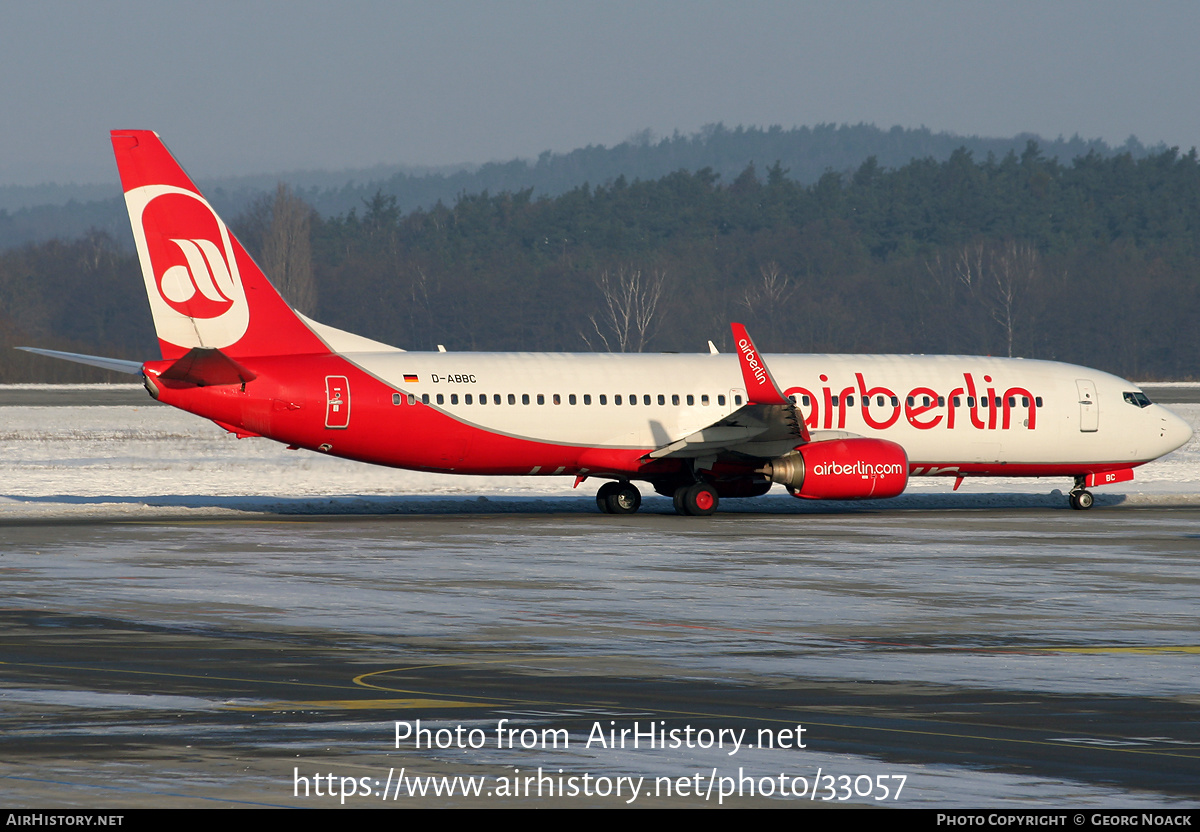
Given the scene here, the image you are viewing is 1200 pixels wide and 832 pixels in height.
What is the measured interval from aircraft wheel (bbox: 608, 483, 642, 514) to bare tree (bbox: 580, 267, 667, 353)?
88.2m

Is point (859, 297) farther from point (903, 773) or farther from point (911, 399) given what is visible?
point (903, 773)

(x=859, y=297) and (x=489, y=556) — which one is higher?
(x=859, y=297)

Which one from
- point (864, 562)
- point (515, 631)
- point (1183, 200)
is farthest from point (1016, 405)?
point (1183, 200)

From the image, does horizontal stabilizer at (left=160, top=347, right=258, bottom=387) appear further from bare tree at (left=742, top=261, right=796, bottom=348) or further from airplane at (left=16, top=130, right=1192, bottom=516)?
bare tree at (left=742, top=261, right=796, bottom=348)

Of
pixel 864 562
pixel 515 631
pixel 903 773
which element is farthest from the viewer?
pixel 864 562

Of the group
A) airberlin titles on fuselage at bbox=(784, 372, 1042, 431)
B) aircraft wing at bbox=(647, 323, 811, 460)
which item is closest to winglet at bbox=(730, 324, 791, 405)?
aircraft wing at bbox=(647, 323, 811, 460)

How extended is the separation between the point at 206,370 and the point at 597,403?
755 cm

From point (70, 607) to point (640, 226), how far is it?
463ft

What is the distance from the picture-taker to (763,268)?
14375 centimetres

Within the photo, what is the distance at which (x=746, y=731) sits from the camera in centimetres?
1070

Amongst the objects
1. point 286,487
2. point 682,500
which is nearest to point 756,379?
point 682,500

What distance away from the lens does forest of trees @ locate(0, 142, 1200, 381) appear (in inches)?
5084

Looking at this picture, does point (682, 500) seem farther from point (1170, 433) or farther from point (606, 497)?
point (1170, 433)

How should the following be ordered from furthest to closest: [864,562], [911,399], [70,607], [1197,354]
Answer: [1197,354]
[911,399]
[864,562]
[70,607]
